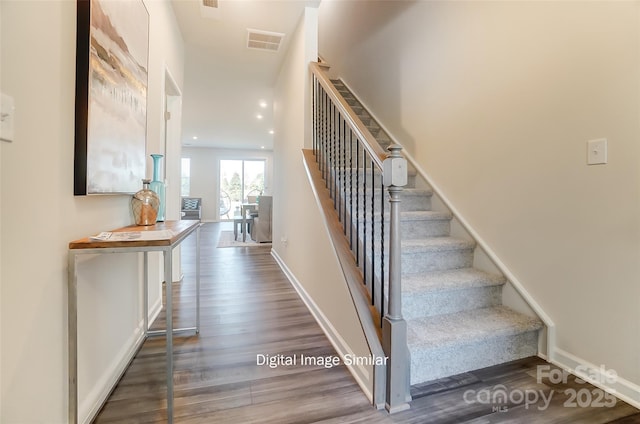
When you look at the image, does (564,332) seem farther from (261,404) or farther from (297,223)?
(297,223)

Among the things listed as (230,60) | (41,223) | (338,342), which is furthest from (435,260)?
(230,60)

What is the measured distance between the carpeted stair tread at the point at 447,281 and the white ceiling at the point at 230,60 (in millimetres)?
2663

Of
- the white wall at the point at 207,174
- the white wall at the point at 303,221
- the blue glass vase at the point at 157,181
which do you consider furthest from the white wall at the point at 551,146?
the white wall at the point at 207,174

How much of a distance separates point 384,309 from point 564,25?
183cm

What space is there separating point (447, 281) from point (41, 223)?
2.02 m

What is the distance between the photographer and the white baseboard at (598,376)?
4.47 feet

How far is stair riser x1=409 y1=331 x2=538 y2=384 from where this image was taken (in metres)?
1.51

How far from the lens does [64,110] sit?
107 centimetres

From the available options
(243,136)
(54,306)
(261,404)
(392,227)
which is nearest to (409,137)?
(392,227)

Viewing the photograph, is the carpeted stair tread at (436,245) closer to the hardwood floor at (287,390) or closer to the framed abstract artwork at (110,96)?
the hardwood floor at (287,390)

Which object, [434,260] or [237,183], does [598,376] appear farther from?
[237,183]

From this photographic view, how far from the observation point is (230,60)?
380 cm

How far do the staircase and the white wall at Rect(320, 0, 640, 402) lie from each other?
0.20 metres

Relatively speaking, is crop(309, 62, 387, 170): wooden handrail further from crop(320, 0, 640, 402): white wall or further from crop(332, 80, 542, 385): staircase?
crop(320, 0, 640, 402): white wall
